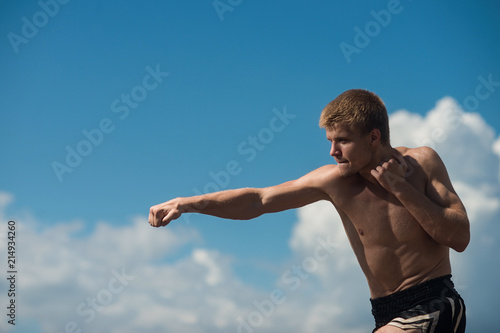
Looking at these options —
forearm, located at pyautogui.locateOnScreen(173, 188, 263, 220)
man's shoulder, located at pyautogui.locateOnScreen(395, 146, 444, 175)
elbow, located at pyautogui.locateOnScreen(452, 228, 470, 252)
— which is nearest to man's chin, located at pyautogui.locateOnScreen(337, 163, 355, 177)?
man's shoulder, located at pyautogui.locateOnScreen(395, 146, 444, 175)

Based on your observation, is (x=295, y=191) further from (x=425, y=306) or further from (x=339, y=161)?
(x=425, y=306)

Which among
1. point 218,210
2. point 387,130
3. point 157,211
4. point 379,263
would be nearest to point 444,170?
point 387,130

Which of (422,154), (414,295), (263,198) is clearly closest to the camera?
(414,295)

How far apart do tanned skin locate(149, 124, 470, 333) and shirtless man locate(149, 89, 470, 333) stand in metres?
0.01

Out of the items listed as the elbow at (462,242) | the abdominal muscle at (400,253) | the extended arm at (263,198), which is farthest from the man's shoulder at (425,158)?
the extended arm at (263,198)

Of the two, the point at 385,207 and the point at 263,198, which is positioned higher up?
the point at 263,198

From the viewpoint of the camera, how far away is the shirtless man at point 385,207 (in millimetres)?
6445

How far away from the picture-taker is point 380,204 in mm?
6672

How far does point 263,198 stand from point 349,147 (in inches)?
43.2

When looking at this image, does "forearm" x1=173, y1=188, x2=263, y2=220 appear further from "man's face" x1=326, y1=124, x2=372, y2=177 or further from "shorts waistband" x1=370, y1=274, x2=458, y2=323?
"shorts waistband" x1=370, y1=274, x2=458, y2=323

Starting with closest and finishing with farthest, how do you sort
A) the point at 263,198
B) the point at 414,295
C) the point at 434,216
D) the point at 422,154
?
the point at 434,216, the point at 414,295, the point at 422,154, the point at 263,198

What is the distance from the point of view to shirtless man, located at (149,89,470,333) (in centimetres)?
645

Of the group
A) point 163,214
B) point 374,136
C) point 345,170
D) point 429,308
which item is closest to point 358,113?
point 374,136

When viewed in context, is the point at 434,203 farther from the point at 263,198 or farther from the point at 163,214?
the point at 163,214
